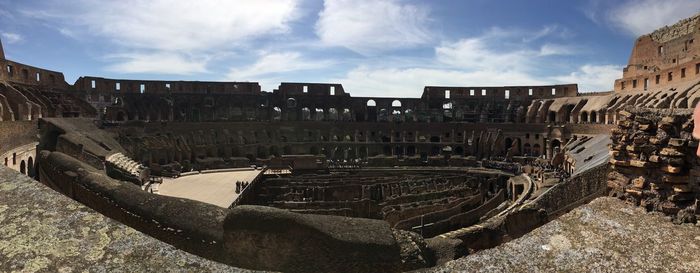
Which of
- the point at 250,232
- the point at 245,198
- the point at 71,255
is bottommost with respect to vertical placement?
the point at 245,198

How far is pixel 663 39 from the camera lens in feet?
128

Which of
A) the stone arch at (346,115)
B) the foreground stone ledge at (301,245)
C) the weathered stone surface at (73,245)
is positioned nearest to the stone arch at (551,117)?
the stone arch at (346,115)

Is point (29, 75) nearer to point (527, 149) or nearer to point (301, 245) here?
point (301, 245)

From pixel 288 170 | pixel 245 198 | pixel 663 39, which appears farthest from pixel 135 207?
pixel 663 39

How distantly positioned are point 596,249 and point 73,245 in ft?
17.6

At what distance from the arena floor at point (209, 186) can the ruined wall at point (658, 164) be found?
18908 mm

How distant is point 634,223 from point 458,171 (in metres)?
31.1

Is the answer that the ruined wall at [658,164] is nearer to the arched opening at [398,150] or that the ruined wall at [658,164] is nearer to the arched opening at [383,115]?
the arched opening at [398,150]

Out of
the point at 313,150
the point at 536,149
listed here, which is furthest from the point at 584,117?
the point at 313,150

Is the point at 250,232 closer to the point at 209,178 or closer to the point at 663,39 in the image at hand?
the point at 209,178

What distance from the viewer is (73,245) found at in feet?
12.0

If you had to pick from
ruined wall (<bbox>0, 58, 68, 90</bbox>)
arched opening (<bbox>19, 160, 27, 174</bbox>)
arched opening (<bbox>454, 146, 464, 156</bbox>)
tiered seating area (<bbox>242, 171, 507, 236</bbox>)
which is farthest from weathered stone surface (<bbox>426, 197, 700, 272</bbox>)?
arched opening (<bbox>454, 146, 464, 156</bbox>)

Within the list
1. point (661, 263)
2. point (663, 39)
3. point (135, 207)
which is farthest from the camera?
point (663, 39)

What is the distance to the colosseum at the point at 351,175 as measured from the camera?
4.57 meters
